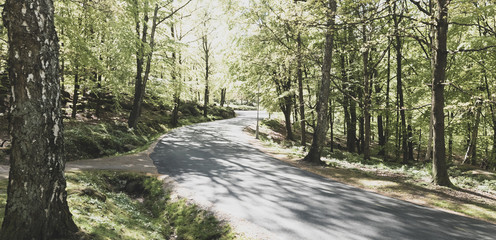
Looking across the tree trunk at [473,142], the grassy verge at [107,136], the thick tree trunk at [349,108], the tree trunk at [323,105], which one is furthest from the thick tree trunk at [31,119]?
the tree trunk at [473,142]

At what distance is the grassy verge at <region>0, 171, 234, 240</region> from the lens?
5.17 metres

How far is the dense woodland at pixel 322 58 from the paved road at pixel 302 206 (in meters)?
3.44

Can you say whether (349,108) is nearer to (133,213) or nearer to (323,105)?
(323,105)

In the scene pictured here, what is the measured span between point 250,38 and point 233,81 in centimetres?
574

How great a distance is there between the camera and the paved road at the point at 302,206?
5.72 meters

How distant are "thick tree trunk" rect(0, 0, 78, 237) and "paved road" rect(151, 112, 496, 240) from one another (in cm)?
406

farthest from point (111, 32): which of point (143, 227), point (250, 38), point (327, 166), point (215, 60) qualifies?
point (215, 60)

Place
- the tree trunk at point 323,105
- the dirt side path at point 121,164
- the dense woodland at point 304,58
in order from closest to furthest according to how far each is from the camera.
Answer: the dirt side path at point 121,164 < the dense woodland at point 304,58 < the tree trunk at point 323,105

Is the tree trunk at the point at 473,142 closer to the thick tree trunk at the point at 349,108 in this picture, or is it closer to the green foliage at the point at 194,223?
the thick tree trunk at the point at 349,108

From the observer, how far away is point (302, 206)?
6.97 m

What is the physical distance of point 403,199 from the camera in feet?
26.0

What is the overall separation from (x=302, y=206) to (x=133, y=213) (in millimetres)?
4724

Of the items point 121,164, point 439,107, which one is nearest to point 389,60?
point 439,107

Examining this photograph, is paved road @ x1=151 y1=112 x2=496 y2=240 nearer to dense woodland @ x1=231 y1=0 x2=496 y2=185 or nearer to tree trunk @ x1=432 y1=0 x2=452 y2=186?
tree trunk @ x1=432 y1=0 x2=452 y2=186
